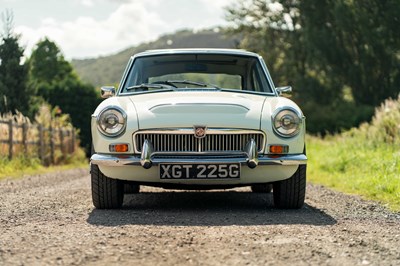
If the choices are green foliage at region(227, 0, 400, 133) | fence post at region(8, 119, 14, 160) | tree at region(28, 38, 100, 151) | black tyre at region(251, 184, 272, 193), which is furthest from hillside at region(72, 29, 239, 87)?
black tyre at region(251, 184, 272, 193)

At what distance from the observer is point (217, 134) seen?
5949 mm

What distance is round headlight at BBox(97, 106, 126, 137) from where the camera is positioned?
6.00 meters

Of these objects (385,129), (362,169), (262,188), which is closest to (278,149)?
(262,188)

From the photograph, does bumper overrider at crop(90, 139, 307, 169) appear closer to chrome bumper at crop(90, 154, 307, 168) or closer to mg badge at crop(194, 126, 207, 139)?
chrome bumper at crop(90, 154, 307, 168)

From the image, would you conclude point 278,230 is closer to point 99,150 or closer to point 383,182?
point 99,150

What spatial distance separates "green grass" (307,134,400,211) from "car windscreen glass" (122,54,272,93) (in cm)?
200

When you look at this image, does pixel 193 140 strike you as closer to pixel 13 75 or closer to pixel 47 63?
pixel 13 75

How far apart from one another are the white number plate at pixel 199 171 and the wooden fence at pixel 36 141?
10.0m

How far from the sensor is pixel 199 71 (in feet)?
24.8

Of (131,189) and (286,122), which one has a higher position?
(286,122)

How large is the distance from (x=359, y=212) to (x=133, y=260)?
3.12 m

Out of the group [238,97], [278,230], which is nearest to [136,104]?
[238,97]

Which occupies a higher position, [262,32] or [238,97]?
[262,32]

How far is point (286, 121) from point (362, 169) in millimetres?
5497
